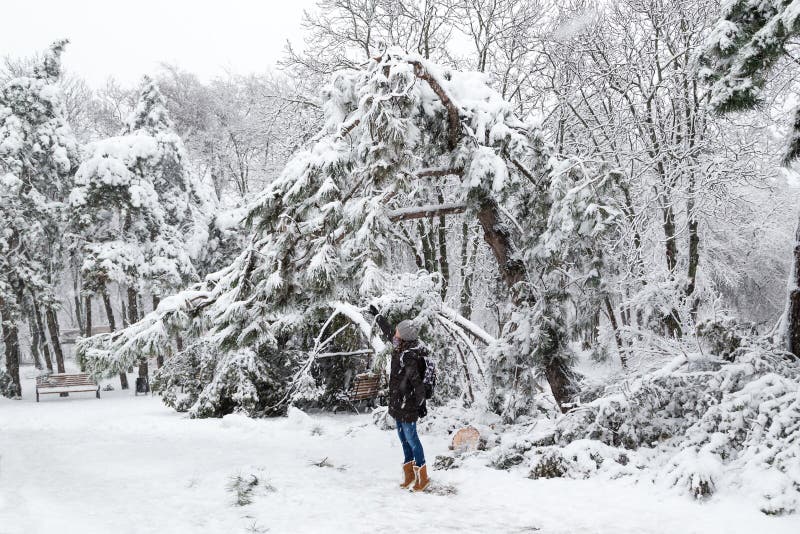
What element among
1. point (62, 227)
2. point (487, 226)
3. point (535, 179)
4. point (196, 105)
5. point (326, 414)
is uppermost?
point (196, 105)

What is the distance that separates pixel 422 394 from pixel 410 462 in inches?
25.9

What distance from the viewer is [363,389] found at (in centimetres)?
1186

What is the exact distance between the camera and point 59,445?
816 cm

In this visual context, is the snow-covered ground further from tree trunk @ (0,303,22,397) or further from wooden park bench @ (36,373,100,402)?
tree trunk @ (0,303,22,397)

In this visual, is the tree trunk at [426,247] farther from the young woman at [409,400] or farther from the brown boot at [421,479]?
the brown boot at [421,479]

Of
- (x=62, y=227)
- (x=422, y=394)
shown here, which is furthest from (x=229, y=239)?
(x=422, y=394)

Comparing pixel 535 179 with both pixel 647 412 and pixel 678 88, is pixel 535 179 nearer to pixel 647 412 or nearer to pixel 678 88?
pixel 647 412

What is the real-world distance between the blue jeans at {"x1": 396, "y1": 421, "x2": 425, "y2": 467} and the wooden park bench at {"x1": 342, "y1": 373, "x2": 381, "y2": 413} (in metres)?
6.11

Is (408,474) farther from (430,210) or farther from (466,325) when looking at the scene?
(466,325)

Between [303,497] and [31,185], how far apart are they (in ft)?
61.9

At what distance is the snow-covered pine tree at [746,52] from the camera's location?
4.55 m

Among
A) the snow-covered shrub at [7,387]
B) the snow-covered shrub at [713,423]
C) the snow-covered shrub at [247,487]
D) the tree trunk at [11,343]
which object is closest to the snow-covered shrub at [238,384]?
the snow-covered shrub at [247,487]

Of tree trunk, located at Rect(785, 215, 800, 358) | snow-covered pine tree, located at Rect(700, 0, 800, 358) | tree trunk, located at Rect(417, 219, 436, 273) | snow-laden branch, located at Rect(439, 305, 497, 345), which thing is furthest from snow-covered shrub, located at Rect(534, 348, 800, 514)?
tree trunk, located at Rect(417, 219, 436, 273)

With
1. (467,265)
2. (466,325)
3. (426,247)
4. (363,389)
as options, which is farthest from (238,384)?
(426,247)
